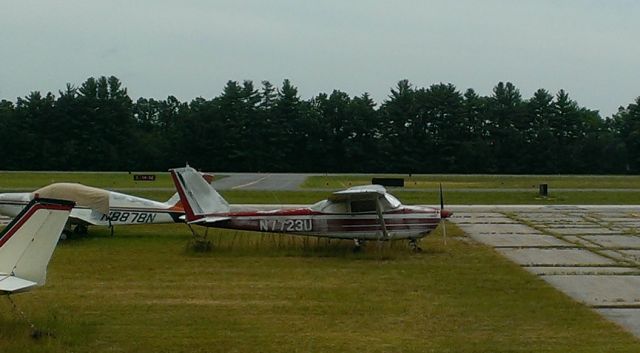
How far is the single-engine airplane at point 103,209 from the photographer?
22891 millimetres

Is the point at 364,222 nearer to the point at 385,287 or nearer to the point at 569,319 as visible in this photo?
the point at 385,287

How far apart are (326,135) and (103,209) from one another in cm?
7410

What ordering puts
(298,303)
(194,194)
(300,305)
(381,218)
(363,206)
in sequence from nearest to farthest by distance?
1. (300,305)
2. (298,303)
3. (381,218)
4. (363,206)
5. (194,194)

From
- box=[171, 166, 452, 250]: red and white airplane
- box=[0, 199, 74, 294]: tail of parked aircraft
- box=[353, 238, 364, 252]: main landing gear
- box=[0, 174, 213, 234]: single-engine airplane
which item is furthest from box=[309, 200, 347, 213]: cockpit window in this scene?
box=[0, 199, 74, 294]: tail of parked aircraft

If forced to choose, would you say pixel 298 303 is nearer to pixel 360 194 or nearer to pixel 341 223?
pixel 360 194

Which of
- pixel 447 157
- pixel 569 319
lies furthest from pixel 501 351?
pixel 447 157

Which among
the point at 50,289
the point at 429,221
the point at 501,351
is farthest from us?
the point at 429,221

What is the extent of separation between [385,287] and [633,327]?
4640mm

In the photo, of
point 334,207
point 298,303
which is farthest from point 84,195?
point 298,303

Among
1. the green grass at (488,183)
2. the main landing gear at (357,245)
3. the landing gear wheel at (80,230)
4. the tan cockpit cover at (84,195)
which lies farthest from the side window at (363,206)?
the green grass at (488,183)

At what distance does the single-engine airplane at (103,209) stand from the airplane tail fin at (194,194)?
2.36 metres

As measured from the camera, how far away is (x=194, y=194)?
20.4 metres

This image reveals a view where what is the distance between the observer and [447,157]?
308 feet

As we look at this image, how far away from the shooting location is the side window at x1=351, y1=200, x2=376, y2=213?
1998 centimetres
